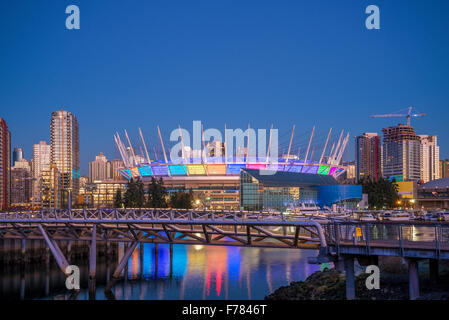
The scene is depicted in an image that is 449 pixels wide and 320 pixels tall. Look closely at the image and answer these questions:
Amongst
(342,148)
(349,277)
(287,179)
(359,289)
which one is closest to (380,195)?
(287,179)

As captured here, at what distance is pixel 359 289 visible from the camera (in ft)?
130

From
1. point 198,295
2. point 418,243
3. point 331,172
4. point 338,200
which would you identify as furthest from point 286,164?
point 418,243

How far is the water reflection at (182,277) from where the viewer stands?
5269 cm

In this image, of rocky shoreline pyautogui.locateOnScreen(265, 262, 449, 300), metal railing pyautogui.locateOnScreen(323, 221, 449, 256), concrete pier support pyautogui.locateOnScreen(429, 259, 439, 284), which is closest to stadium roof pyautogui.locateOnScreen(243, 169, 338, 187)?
rocky shoreline pyautogui.locateOnScreen(265, 262, 449, 300)

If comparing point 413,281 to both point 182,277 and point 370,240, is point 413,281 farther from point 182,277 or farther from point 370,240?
point 182,277

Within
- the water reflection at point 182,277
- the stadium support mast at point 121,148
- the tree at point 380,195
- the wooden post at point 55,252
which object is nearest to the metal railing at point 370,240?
the water reflection at point 182,277

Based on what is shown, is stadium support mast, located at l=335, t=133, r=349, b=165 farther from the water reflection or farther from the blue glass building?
the water reflection

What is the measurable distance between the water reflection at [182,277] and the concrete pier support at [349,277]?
1760cm

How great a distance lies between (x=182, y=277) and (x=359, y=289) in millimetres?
26278

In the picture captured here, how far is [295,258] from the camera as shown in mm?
72250

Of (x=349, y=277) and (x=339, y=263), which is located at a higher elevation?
(x=339, y=263)

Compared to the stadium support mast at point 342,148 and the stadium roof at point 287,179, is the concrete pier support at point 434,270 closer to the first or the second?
the stadium roof at point 287,179
